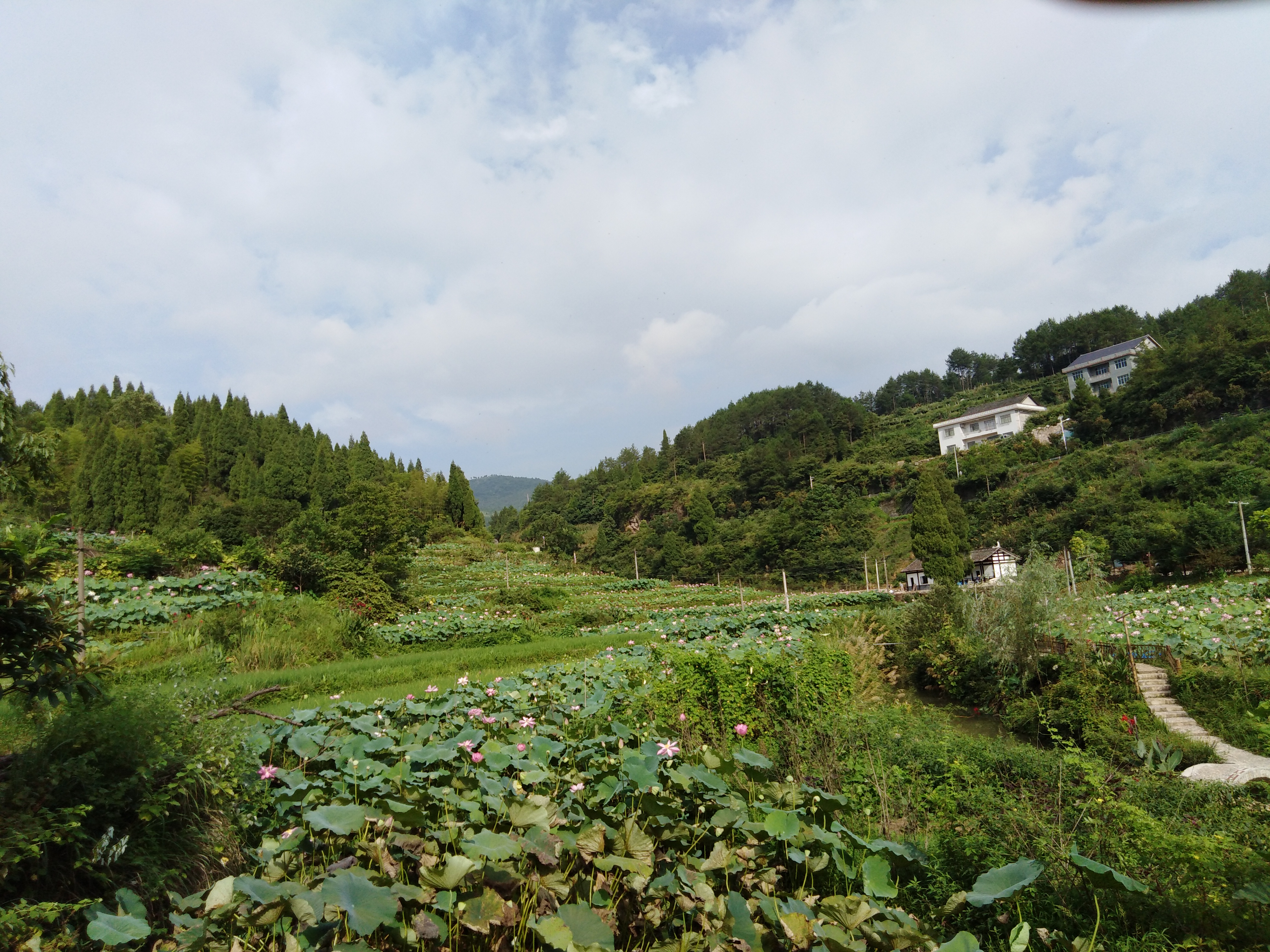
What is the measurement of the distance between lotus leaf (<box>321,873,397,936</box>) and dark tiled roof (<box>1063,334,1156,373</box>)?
6784 centimetres

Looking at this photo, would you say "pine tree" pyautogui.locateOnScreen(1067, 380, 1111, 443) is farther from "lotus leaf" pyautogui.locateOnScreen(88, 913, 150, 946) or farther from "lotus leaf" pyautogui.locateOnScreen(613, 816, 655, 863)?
"lotus leaf" pyautogui.locateOnScreen(88, 913, 150, 946)

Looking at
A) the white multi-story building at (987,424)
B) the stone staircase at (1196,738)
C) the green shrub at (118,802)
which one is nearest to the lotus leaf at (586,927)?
the green shrub at (118,802)

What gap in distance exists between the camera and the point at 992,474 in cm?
4356

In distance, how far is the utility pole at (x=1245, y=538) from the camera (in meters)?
22.6

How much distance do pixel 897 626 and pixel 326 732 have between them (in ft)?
47.9

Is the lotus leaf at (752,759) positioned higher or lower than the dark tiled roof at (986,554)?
higher

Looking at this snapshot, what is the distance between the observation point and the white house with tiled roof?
5500 cm

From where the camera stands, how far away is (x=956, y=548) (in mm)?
30688

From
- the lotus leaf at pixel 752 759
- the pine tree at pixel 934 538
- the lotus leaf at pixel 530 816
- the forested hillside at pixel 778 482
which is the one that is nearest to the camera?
the lotus leaf at pixel 530 816

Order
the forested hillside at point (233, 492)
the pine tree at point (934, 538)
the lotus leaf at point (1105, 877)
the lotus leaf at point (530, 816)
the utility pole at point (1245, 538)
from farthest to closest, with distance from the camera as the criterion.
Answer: the pine tree at point (934, 538), the utility pole at point (1245, 538), the forested hillside at point (233, 492), the lotus leaf at point (530, 816), the lotus leaf at point (1105, 877)

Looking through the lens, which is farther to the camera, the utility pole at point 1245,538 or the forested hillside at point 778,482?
the forested hillside at point 778,482

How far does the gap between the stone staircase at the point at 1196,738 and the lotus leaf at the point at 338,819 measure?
7.59 meters

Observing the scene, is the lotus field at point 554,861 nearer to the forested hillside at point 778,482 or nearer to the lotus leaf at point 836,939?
the lotus leaf at point 836,939

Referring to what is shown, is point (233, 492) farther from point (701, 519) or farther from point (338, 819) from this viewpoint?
point (338, 819)
